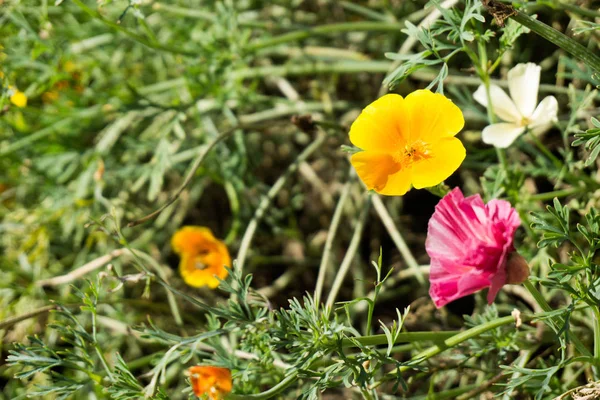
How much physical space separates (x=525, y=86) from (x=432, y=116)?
215mm

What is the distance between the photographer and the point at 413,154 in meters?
0.97

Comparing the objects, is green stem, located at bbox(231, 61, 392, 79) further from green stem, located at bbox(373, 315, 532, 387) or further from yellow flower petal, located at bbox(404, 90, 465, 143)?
green stem, located at bbox(373, 315, 532, 387)

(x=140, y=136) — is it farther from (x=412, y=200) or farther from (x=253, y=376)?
(x=253, y=376)

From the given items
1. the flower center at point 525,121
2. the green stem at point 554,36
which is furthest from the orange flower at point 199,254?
the green stem at point 554,36

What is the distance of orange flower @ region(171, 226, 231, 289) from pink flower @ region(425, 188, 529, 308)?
0.78 metres

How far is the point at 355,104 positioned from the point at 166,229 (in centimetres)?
66

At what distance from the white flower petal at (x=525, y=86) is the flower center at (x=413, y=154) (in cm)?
21

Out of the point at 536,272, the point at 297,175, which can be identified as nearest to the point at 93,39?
the point at 297,175

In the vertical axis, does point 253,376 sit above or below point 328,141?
below

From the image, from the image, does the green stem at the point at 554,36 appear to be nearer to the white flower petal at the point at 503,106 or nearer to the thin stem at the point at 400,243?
the white flower petal at the point at 503,106

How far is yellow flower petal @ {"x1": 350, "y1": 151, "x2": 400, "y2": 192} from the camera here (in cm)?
95

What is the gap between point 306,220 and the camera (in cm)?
191

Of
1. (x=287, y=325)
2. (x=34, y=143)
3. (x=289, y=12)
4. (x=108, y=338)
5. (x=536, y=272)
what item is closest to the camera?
(x=287, y=325)

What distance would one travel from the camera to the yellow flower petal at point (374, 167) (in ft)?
3.12
